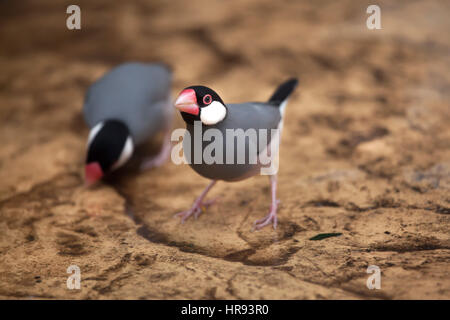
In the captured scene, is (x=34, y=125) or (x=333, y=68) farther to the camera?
(x=333, y=68)

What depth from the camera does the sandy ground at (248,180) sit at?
2871 millimetres

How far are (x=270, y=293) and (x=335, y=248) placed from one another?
2.07ft

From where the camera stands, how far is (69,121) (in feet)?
17.3

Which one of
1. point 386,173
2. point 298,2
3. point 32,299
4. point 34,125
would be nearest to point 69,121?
point 34,125

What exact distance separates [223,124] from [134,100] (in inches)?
66.3

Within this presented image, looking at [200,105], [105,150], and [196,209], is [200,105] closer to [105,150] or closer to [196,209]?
[196,209]

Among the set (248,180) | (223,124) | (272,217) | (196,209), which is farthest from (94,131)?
(272,217)

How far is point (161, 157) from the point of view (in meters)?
4.83

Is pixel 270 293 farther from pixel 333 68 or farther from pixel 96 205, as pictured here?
pixel 333 68

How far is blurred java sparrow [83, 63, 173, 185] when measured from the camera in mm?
4223

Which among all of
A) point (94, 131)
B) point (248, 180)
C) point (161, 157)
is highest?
point (94, 131)

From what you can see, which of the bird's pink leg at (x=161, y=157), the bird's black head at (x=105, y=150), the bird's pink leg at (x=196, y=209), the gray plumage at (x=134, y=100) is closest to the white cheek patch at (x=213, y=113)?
the bird's pink leg at (x=196, y=209)

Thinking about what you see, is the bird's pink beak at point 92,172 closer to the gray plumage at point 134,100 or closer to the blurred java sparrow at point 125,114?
the blurred java sparrow at point 125,114

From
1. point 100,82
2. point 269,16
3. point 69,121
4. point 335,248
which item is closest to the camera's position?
point 335,248
